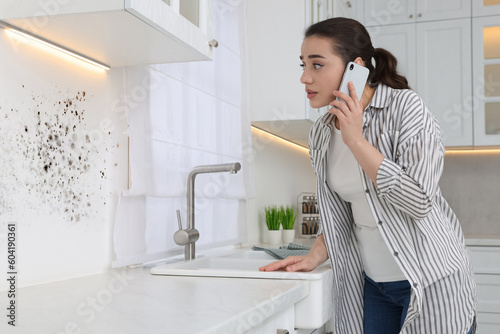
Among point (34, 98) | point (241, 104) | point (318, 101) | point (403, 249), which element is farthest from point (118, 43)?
point (241, 104)

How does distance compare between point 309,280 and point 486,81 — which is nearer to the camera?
point 309,280

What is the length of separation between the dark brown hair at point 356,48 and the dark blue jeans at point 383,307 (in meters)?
0.48

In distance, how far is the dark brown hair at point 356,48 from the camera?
50.7 inches

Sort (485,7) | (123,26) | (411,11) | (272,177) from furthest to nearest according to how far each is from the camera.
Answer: (411,11) → (485,7) → (272,177) → (123,26)

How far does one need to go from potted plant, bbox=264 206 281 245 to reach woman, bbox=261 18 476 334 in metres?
1.17

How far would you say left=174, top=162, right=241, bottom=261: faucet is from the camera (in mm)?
1652

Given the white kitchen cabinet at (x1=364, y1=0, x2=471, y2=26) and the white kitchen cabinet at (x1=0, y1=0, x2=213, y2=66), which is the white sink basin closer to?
the white kitchen cabinet at (x1=0, y1=0, x2=213, y2=66)

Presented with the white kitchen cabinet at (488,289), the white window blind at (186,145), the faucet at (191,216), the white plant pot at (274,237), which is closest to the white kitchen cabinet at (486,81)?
the white kitchen cabinet at (488,289)

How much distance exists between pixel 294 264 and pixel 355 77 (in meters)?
0.48

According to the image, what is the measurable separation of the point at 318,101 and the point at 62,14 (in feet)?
1.94

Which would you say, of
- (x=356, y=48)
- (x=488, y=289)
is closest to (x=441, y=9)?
(x=488, y=289)

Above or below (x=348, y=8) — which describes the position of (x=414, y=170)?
below

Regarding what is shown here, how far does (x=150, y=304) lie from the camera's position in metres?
0.98

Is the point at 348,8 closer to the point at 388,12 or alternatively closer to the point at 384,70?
the point at 388,12
